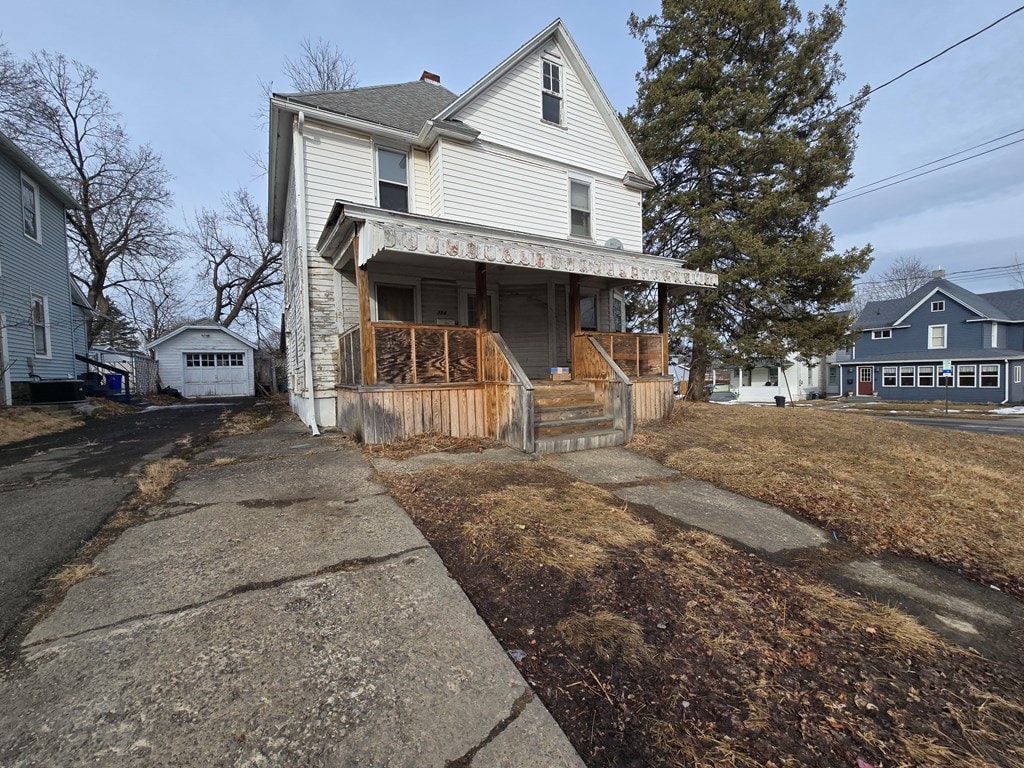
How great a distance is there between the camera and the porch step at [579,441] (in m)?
6.04

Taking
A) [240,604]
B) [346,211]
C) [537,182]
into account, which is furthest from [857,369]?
[240,604]

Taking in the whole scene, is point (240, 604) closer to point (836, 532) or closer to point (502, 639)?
point (502, 639)

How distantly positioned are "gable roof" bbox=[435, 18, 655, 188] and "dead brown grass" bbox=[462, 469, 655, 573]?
27.2 feet

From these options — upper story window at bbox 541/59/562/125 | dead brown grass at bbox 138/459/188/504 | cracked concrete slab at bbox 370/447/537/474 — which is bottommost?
cracked concrete slab at bbox 370/447/537/474

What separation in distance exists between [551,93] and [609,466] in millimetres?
9844

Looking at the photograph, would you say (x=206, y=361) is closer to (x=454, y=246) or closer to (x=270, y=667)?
(x=454, y=246)

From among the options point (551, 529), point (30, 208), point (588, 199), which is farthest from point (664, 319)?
point (30, 208)

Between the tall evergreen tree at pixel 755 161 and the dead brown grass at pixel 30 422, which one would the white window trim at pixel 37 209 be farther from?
the tall evergreen tree at pixel 755 161

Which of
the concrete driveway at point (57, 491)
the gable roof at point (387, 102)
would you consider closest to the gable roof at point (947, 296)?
the gable roof at point (387, 102)

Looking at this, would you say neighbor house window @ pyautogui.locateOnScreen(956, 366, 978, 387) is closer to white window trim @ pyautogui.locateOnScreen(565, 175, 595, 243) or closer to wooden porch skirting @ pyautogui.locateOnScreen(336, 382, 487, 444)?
white window trim @ pyautogui.locateOnScreen(565, 175, 595, 243)

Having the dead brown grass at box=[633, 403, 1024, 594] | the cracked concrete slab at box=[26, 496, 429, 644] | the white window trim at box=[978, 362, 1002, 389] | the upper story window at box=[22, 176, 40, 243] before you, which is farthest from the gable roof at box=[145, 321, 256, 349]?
the white window trim at box=[978, 362, 1002, 389]

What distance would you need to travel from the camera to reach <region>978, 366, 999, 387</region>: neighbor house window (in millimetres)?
24453

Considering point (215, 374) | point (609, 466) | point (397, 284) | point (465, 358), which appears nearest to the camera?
point (609, 466)

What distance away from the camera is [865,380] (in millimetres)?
30625
